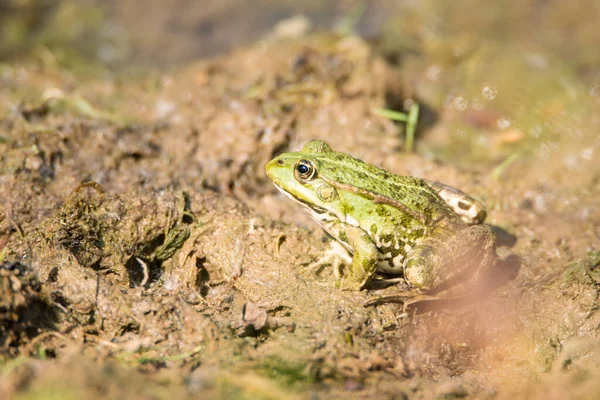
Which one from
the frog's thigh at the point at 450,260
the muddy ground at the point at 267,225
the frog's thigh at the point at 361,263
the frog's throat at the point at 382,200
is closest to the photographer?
the muddy ground at the point at 267,225

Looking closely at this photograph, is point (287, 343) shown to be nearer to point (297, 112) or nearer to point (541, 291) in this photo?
point (541, 291)

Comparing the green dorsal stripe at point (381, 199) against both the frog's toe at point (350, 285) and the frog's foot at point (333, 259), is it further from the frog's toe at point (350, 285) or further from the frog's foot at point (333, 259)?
the frog's toe at point (350, 285)

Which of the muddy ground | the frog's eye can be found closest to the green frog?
the frog's eye

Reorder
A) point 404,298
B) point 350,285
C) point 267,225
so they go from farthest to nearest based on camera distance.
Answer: point 267,225 < point 350,285 < point 404,298

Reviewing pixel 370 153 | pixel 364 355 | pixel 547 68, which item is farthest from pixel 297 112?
pixel 547 68

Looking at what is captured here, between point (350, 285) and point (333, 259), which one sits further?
point (333, 259)

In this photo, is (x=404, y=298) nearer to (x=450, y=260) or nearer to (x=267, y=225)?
(x=450, y=260)

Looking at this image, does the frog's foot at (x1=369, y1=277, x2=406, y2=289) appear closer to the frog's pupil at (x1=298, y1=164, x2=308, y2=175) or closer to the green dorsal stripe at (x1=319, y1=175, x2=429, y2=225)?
the green dorsal stripe at (x1=319, y1=175, x2=429, y2=225)

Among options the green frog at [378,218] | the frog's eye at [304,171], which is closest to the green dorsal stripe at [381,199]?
the green frog at [378,218]

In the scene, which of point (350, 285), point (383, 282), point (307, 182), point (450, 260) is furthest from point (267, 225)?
point (450, 260)
